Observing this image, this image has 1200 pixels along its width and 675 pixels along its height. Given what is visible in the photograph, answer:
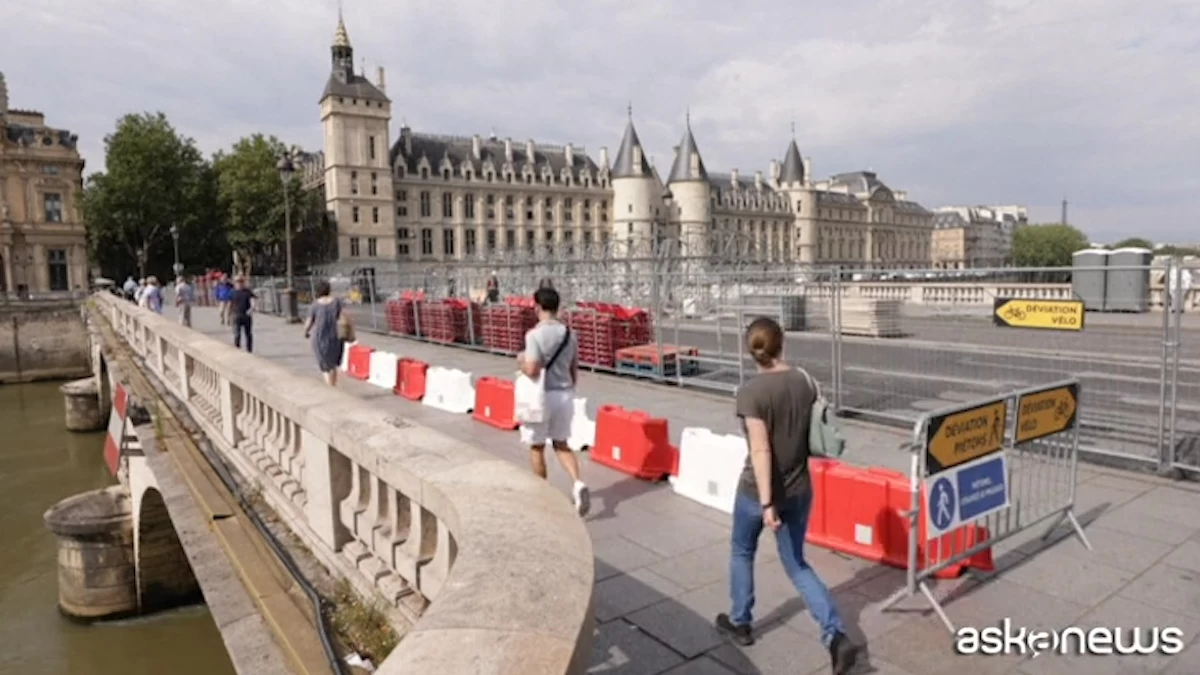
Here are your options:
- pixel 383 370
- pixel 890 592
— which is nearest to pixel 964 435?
pixel 890 592

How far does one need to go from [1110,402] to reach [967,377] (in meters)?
1.66

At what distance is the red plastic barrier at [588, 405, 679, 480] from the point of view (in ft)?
23.6

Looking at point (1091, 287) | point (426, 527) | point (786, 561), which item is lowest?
point (786, 561)

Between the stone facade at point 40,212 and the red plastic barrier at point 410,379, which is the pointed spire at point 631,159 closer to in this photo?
the stone facade at point 40,212

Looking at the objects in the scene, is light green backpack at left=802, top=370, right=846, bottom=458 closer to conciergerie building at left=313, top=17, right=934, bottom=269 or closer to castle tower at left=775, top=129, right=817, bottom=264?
conciergerie building at left=313, top=17, right=934, bottom=269

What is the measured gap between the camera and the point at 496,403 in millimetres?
9906

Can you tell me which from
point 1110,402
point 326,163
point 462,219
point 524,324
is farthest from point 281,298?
point 462,219

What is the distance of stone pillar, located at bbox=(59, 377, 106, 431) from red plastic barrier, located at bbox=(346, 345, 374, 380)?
18989 mm

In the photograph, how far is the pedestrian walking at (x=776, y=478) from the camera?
12.7 feet

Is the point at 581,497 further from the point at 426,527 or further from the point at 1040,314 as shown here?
the point at 1040,314

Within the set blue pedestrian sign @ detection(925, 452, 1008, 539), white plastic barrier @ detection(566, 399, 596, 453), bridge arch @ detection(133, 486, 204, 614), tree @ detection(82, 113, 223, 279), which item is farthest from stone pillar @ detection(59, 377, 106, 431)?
tree @ detection(82, 113, 223, 279)

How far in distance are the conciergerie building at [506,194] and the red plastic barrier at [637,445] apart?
54.5m

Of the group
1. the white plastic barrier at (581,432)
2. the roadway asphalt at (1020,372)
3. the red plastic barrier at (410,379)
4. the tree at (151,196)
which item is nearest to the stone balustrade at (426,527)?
the white plastic barrier at (581,432)

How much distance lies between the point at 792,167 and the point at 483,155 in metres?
50.9
